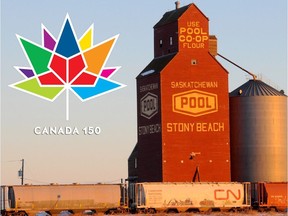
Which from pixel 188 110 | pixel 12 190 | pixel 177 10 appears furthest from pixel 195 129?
pixel 12 190

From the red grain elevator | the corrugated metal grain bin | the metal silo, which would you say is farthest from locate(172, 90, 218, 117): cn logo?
the corrugated metal grain bin

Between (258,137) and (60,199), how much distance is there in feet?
98.7

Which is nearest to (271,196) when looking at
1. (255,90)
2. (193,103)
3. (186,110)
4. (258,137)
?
(258,137)

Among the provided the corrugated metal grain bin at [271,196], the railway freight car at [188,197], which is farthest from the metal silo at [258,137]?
the railway freight car at [188,197]

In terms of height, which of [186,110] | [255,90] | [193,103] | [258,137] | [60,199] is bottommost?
[60,199]

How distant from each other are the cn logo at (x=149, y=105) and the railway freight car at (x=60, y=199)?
18013 millimetres

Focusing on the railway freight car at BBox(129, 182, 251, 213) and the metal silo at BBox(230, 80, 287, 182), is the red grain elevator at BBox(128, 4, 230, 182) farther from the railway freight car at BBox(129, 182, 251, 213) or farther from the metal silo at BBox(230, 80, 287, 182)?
the railway freight car at BBox(129, 182, 251, 213)

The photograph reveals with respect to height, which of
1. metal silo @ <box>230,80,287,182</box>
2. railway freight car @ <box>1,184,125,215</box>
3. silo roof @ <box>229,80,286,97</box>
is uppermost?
silo roof @ <box>229,80,286,97</box>

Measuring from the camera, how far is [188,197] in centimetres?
8819

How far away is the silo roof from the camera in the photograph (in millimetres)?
104250

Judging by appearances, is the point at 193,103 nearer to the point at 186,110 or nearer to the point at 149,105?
the point at 186,110

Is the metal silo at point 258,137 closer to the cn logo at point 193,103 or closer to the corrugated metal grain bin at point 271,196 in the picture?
the cn logo at point 193,103

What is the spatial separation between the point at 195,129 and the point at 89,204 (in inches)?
853

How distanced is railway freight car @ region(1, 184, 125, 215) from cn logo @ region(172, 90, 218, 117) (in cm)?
1797
